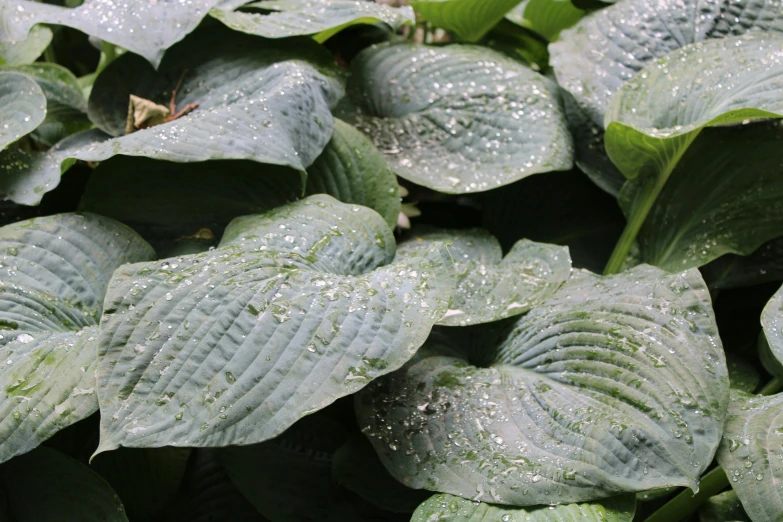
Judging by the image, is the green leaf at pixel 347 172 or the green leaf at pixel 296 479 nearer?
the green leaf at pixel 296 479

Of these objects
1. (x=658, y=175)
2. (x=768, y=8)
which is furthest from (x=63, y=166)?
(x=768, y=8)

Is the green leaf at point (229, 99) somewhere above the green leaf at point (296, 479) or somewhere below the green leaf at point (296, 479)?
above

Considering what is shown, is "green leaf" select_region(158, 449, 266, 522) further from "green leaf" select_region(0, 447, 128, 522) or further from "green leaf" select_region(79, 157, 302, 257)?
"green leaf" select_region(79, 157, 302, 257)

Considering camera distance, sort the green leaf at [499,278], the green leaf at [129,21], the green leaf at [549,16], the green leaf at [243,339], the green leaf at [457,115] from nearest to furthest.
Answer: the green leaf at [243,339]
the green leaf at [499,278]
the green leaf at [129,21]
the green leaf at [457,115]
the green leaf at [549,16]

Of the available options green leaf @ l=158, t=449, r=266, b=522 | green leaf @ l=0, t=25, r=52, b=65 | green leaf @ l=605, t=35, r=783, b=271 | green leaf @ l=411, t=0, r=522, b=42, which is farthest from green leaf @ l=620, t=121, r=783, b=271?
green leaf @ l=0, t=25, r=52, b=65

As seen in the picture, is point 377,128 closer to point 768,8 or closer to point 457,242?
point 457,242

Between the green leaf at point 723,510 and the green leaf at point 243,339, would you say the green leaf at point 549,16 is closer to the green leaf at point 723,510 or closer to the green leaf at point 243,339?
the green leaf at point 243,339

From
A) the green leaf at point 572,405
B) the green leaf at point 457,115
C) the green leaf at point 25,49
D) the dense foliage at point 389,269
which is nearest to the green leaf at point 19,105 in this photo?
the dense foliage at point 389,269

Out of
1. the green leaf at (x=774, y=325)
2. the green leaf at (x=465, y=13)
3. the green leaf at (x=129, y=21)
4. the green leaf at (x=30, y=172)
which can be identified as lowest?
the green leaf at (x=30, y=172)
